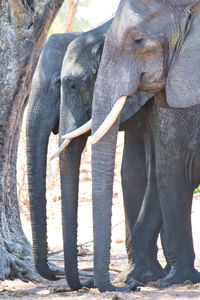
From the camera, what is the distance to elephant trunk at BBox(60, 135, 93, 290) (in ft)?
14.7

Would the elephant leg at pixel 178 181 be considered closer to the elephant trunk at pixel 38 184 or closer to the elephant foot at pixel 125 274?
the elephant foot at pixel 125 274

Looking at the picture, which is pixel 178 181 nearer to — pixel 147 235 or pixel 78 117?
pixel 147 235

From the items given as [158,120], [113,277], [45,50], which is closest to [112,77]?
[158,120]

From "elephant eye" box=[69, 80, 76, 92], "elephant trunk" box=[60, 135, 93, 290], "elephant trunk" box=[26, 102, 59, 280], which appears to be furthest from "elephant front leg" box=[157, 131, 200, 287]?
"elephant trunk" box=[26, 102, 59, 280]

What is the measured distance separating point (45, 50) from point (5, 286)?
1797 millimetres

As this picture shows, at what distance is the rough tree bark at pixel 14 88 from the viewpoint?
17.4ft

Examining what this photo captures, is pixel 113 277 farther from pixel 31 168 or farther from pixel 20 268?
pixel 31 168

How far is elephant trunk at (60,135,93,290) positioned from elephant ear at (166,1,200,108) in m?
0.91

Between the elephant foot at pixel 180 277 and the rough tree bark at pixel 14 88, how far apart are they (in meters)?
1.10

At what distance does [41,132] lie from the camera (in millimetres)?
4875

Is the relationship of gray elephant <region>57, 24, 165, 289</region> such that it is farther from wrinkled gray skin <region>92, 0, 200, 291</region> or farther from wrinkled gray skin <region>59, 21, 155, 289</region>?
wrinkled gray skin <region>92, 0, 200, 291</region>

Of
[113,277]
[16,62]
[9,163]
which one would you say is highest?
[16,62]

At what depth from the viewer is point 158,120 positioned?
15.7 feet

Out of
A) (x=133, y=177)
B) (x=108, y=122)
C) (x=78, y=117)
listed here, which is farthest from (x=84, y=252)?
(x=108, y=122)
